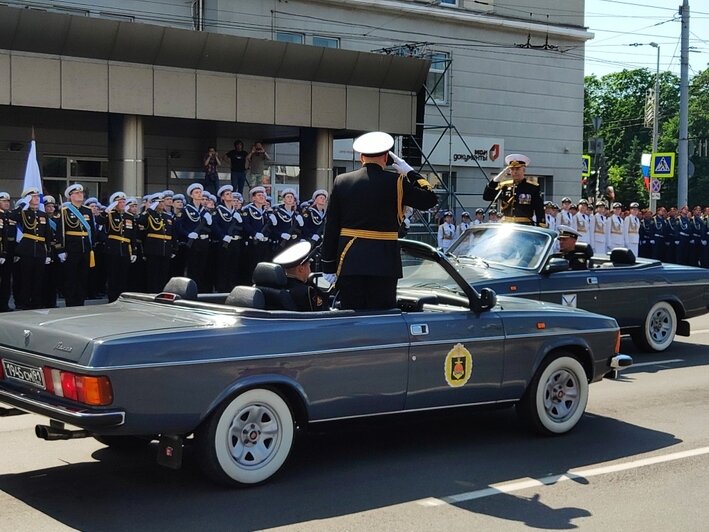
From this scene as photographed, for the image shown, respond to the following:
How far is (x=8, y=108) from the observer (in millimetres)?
21578

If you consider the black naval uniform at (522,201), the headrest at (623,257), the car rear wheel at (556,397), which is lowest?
the car rear wheel at (556,397)

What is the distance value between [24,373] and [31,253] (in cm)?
953

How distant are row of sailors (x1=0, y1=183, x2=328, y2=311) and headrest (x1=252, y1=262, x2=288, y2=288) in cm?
908

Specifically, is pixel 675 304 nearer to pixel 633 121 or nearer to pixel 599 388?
pixel 599 388

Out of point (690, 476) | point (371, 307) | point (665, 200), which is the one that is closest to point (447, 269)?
point (371, 307)

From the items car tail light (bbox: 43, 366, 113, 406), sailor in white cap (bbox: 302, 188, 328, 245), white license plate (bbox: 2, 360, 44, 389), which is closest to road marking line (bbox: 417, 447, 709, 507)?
car tail light (bbox: 43, 366, 113, 406)

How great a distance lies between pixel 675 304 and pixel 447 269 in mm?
6157

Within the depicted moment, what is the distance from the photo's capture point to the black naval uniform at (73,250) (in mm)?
15266

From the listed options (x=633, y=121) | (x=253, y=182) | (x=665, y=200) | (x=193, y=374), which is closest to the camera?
(x=193, y=374)

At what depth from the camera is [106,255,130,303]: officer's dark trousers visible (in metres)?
15.8

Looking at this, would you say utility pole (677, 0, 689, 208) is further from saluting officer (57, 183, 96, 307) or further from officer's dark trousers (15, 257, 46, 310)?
officer's dark trousers (15, 257, 46, 310)

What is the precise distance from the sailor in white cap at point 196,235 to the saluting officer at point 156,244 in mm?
482

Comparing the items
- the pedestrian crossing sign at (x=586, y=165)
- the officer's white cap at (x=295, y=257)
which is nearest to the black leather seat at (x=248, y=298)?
the officer's white cap at (x=295, y=257)

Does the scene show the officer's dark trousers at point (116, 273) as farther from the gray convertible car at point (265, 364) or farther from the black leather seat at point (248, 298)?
the black leather seat at point (248, 298)
